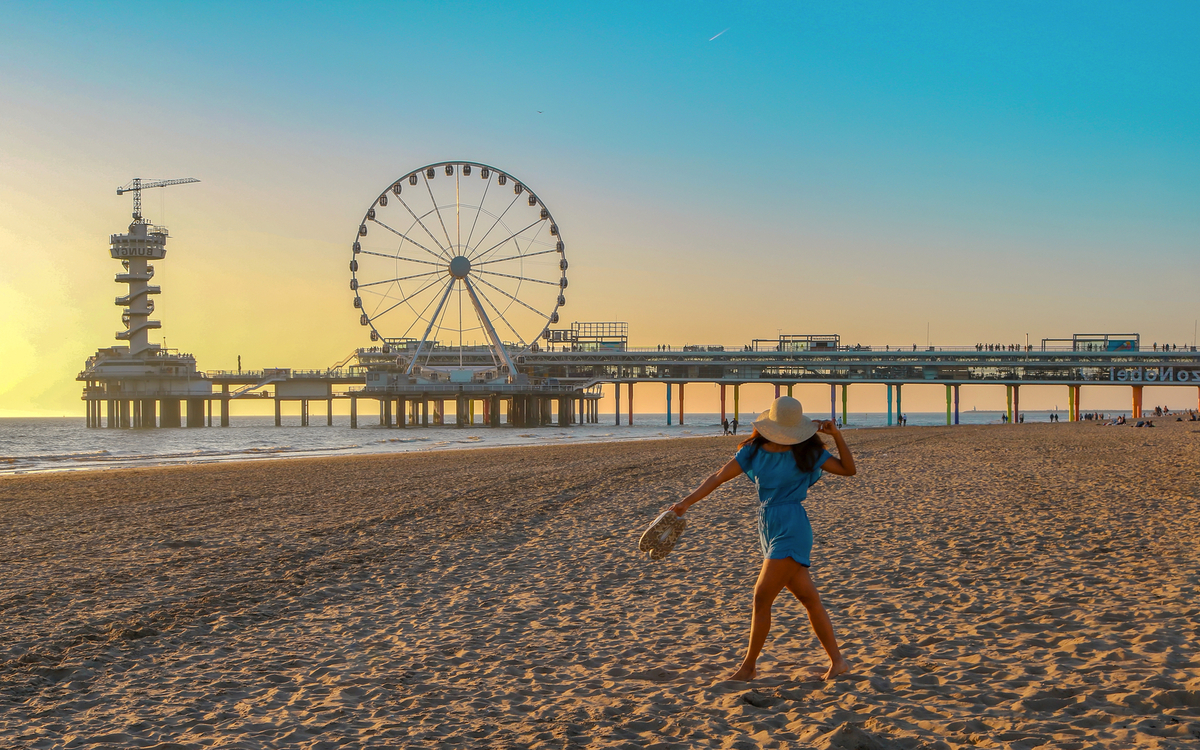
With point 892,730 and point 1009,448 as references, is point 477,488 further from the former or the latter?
point 1009,448

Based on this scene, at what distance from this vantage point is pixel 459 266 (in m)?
55.7

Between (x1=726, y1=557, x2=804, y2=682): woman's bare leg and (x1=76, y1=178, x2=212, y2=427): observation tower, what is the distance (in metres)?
87.4

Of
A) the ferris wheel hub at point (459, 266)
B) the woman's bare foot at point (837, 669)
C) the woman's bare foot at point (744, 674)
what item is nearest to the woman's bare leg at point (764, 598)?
the woman's bare foot at point (744, 674)

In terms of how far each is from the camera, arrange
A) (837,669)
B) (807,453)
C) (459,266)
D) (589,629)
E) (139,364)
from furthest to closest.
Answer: (139,364) < (459,266) < (589,629) < (837,669) < (807,453)

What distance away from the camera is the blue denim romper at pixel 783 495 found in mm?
4465

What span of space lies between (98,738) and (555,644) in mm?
2610

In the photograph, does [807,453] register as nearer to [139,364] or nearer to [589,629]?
[589,629]

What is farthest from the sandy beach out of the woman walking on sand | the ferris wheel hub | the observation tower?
the observation tower

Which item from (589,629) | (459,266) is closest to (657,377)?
(459,266)

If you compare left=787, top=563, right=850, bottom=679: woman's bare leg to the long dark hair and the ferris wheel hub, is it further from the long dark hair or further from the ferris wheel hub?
the ferris wheel hub

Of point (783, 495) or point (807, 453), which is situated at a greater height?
point (807, 453)

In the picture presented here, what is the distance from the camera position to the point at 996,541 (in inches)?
364

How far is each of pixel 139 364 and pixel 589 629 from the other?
9024 centimetres

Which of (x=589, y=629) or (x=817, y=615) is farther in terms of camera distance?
(x=589, y=629)
